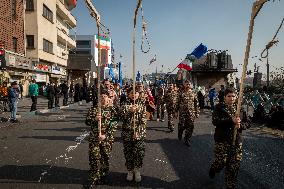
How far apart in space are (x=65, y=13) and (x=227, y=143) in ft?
150

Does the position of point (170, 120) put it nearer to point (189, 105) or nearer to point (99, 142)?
point (189, 105)

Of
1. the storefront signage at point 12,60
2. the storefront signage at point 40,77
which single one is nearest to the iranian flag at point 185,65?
the storefront signage at point 12,60

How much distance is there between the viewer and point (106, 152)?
573cm

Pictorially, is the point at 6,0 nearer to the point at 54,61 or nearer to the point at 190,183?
the point at 54,61

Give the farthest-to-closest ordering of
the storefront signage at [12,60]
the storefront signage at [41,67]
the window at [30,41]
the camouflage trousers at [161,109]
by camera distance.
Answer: the storefront signage at [41,67] → the window at [30,41] → the storefront signage at [12,60] → the camouflage trousers at [161,109]

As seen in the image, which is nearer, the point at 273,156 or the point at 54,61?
the point at 273,156

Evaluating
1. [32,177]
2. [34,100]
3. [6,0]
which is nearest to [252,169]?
[32,177]

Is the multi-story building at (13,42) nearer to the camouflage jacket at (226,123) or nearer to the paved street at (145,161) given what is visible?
the paved street at (145,161)

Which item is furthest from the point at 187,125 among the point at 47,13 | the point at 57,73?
the point at 57,73

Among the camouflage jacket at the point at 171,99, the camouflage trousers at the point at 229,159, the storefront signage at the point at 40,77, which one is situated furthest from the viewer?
the storefront signage at the point at 40,77

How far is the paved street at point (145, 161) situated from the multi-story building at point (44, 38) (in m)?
23.5

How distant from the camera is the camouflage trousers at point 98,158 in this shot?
5547 mm

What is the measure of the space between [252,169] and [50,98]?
647 inches

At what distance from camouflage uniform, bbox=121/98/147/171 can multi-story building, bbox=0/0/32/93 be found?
839 inches
